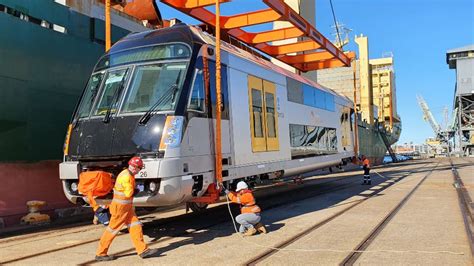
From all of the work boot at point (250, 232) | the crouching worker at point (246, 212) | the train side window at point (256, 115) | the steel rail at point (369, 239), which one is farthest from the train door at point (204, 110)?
the steel rail at point (369, 239)

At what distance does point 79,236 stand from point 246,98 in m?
4.13

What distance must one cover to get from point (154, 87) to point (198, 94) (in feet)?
2.42

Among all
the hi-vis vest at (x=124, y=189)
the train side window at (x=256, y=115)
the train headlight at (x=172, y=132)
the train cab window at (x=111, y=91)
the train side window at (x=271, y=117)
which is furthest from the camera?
the train side window at (x=271, y=117)

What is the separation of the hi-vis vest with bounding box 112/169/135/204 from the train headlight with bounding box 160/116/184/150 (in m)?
0.74

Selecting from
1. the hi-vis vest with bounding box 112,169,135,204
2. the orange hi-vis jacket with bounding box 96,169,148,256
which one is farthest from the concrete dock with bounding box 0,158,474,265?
the hi-vis vest with bounding box 112,169,135,204

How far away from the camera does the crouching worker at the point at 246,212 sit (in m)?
7.82

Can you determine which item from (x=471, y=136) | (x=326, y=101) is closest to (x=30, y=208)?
(x=326, y=101)

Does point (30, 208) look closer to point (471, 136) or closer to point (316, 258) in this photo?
point (316, 258)

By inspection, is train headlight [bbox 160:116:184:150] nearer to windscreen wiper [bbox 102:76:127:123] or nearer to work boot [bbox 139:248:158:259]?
windscreen wiper [bbox 102:76:127:123]

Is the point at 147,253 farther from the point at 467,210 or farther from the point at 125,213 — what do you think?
the point at 467,210

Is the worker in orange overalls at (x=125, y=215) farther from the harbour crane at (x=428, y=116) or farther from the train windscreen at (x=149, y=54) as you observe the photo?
the harbour crane at (x=428, y=116)

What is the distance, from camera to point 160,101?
6996mm

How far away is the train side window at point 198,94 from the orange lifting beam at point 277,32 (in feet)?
6.24

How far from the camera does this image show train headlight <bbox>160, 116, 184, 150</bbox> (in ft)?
21.8
